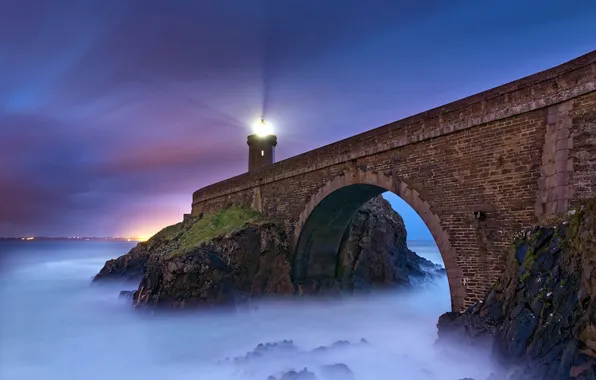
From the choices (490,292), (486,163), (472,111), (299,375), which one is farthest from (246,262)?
(472,111)

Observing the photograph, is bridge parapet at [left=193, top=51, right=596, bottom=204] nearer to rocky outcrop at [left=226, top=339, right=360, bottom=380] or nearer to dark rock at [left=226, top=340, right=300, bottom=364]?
rocky outcrop at [left=226, top=339, right=360, bottom=380]

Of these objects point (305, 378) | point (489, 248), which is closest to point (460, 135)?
point (489, 248)

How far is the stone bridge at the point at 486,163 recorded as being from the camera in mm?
7277

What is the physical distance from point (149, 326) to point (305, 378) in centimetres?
831

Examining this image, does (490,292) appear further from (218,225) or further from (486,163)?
(218,225)

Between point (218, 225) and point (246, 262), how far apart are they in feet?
12.5

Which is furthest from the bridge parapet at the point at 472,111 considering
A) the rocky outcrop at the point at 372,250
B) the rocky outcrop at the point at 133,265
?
the rocky outcrop at the point at 133,265

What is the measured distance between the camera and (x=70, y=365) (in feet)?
35.7

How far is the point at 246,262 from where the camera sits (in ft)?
53.0

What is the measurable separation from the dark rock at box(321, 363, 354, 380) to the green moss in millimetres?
9109

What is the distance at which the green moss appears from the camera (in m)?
17.3

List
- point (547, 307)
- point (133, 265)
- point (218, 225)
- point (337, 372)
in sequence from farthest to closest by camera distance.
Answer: point (133, 265) → point (218, 225) → point (337, 372) → point (547, 307)

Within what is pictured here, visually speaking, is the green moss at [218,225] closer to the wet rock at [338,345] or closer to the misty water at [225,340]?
the misty water at [225,340]

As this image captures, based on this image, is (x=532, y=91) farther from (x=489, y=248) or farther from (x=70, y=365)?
(x=70, y=365)
